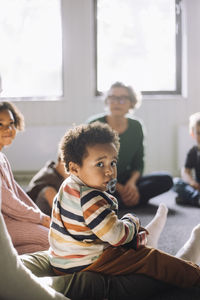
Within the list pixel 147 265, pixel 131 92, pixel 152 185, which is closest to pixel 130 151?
pixel 152 185

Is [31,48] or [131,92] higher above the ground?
[31,48]

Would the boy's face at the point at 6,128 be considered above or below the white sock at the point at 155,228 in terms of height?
above

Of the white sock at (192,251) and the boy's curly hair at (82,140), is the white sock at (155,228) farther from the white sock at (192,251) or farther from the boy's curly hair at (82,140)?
the boy's curly hair at (82,140)

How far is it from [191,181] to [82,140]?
176 centimetres

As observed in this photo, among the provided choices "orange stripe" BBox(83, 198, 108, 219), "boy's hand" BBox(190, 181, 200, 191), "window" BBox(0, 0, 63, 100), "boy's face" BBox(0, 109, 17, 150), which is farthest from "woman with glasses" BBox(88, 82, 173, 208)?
"orange stripe" BBox(83, 198, 108, 219)

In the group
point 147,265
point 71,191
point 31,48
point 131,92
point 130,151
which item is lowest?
point 147,265

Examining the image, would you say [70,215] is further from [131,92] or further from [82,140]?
[131,92]

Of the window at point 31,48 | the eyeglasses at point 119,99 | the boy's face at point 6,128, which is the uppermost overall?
the window at point 31,48

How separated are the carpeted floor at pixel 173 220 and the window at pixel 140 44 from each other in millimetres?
1296

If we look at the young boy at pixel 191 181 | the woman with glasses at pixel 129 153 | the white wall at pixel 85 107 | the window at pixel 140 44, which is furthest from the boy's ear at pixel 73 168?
the window at pixel 140 44

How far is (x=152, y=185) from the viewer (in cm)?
271

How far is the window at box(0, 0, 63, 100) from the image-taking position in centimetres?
371

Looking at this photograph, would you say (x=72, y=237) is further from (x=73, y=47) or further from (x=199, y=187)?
(x=73, y=47)

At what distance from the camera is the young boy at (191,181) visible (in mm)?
2650
